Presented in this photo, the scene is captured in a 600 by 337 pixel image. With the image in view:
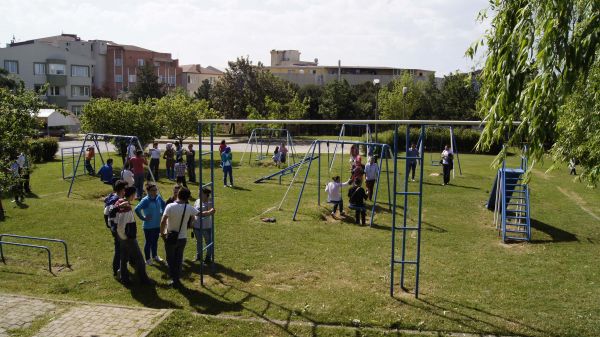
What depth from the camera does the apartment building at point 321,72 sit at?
76125 mm

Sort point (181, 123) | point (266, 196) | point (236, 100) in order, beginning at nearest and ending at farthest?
point (266, 196)
point (181, 123)
point (236, 100)

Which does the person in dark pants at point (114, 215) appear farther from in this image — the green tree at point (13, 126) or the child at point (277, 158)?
the child at point (277, 158)

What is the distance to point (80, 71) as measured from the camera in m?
69.4

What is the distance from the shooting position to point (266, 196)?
61.2 feet

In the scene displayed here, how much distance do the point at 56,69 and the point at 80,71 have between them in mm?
4112

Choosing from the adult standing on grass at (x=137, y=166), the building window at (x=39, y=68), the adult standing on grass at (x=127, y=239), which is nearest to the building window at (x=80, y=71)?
the building window at (x=39, y=68)

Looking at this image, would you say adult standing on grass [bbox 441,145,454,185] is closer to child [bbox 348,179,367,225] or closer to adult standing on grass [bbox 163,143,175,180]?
child [bbox 348,179,367,225]

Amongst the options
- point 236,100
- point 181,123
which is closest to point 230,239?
point 181,123

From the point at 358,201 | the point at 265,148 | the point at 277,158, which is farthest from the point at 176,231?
the point at 265,148

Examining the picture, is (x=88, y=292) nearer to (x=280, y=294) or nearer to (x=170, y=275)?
(x=170, y=275)

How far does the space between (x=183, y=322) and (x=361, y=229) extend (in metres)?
7.10

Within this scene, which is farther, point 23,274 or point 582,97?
point 23,274

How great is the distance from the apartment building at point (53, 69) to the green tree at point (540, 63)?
205ft

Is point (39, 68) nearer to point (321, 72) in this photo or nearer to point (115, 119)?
point (115, 119)
